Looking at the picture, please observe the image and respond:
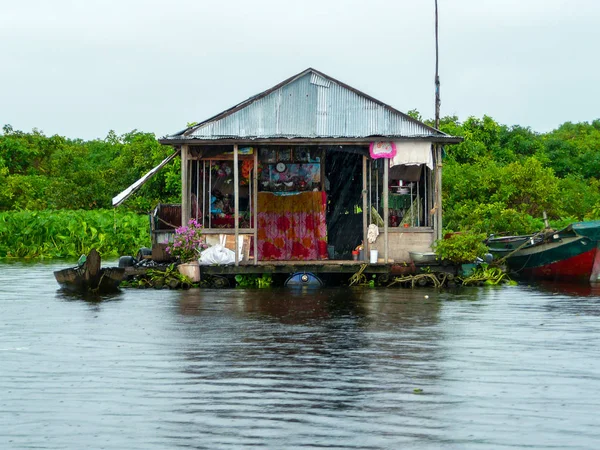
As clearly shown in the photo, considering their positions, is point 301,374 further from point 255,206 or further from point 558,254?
point 558,254

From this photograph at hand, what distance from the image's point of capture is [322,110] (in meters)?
21.8

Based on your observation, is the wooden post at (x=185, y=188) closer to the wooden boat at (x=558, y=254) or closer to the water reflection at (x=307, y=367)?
the water reflection at (x=307, y=367)

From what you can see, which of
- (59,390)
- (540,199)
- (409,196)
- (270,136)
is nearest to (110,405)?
(59,390)

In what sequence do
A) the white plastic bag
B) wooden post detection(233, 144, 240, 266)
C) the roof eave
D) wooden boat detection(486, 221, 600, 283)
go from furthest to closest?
1. wooden boat detection(486, 221, 600, 283)
2. the white plastic bag
3. the roof eave
4. wooden post detection(233, 144, 240, 266)

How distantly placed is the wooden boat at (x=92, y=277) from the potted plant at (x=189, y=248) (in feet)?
3.99

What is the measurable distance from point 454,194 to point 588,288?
10.3 metres

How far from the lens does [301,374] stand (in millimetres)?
10758

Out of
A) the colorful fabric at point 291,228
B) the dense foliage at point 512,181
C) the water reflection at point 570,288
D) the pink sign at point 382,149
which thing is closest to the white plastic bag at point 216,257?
the colorful fabric at point 291,228

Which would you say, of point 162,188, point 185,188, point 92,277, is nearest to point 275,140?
point 185,188

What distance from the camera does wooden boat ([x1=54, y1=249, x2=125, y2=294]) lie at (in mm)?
20234

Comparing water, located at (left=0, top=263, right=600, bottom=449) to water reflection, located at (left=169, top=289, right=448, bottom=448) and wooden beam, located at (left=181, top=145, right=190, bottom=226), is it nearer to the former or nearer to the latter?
water reflection, located at (left=169, top=289, right=448, bottom=448)

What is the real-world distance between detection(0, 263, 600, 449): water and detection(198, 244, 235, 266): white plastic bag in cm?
267

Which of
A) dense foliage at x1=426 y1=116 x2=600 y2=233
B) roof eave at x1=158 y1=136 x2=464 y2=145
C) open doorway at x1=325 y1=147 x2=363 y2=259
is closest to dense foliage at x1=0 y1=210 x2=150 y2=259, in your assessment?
dense foliage at x1=426 y1=116 x2=600 y2=233

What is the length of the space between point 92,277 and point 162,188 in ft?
44.2
